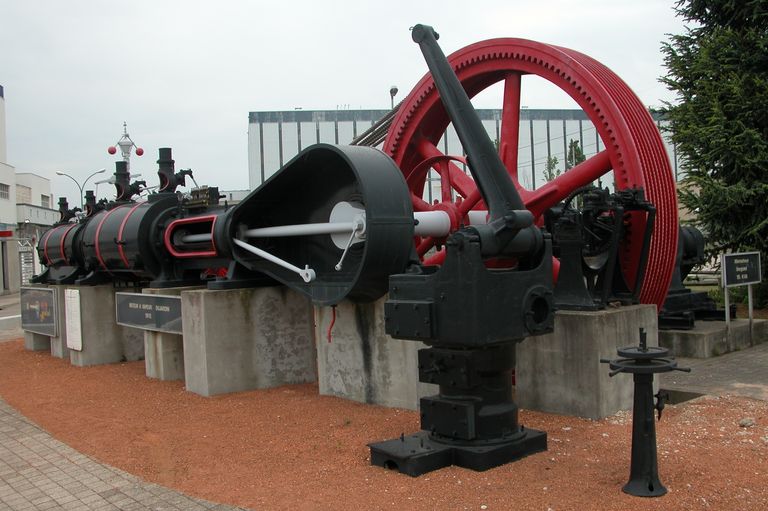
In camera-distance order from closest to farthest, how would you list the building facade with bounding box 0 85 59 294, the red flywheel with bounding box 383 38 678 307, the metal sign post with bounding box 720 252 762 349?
Answer: 1. the red flywheel with bounding box 383 38 678 307
2. the metal sign post with bounding box 720 252 762 349
3. the building facade with bounding box 0 85 59 294

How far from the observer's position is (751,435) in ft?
17.8

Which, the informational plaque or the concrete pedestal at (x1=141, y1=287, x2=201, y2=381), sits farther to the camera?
the informational plaque

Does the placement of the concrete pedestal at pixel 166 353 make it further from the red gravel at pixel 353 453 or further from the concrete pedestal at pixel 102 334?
the concrete pedestal at pixel 102 334

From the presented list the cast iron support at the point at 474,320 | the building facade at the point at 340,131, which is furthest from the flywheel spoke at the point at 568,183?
the building facade at the point at 340,131

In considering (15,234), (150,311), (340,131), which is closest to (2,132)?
(15,234)

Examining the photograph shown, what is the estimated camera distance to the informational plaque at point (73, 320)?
1098cm

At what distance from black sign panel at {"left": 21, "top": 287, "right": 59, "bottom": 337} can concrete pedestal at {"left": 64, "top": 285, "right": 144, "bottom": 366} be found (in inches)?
31.7

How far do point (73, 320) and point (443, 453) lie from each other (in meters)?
7.93

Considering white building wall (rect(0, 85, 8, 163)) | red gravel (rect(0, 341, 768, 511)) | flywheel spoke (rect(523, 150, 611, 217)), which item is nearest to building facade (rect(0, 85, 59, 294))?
white building wall (rect(0, 85, 8, 163))

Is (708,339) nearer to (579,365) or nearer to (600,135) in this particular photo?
(600,135)

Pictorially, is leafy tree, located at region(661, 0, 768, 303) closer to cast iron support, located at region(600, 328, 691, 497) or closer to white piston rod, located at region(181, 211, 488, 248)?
white piston rod, located at region(181, 211, 488, 248)

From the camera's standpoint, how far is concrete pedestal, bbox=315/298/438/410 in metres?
6.75

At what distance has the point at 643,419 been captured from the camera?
4332mm

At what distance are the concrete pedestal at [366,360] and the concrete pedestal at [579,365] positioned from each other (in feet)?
2.77
